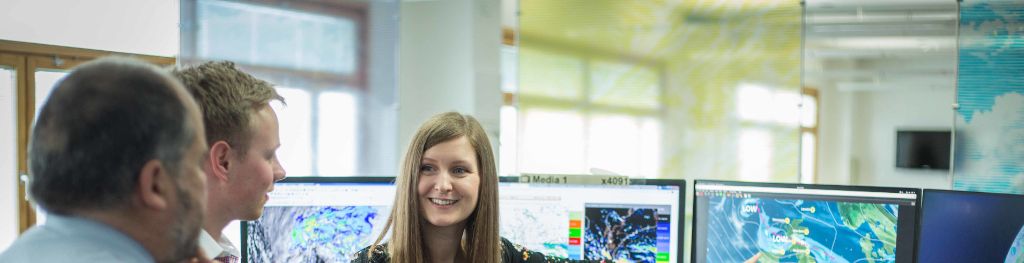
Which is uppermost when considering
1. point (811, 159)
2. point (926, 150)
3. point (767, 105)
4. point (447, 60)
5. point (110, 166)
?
point (447, 60)

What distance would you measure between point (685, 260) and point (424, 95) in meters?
1.81

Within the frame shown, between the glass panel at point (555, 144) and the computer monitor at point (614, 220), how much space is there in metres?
1.22

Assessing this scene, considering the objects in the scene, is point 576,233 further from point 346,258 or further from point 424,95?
point 424,95

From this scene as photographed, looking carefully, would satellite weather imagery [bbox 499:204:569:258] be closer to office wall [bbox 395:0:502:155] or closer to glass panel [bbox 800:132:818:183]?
office wall [bbox 395:0:502:155]

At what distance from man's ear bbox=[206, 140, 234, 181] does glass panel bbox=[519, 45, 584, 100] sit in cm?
243

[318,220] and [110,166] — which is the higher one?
[110,166]

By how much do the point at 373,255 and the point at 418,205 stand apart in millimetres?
182

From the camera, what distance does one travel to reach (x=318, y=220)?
235cm

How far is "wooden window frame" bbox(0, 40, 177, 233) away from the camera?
2.78 m

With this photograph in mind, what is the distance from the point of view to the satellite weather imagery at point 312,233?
7.54 ft

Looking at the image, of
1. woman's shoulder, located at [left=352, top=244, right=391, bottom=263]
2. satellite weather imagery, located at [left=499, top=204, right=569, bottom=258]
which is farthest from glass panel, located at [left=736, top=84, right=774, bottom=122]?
woman's shoulder, located at [left=352, top=244, right=391, bottom=263]

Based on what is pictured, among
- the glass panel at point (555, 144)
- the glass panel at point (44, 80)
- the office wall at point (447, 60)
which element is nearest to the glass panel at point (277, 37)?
the office wall at point (447, 60)

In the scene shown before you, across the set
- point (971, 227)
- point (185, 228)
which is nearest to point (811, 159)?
point (971, 227)

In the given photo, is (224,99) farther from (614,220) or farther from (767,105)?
(767,105)
